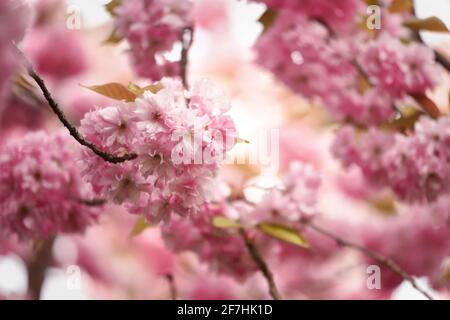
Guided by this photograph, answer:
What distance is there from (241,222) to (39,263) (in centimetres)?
63

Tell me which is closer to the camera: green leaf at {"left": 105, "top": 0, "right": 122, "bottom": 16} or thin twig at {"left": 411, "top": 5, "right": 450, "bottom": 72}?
green leaf at {"left": 105, "top": 0, "right": 122, "bottom": 16}

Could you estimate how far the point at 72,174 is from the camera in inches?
48.4

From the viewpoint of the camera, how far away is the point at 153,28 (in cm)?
124

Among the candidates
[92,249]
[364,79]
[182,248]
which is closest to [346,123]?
[364,79]

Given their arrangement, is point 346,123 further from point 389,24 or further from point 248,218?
point 248,218

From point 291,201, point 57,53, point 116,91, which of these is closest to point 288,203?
point 291,201

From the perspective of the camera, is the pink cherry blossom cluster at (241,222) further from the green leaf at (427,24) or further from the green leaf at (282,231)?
the green leaf at (427,24)

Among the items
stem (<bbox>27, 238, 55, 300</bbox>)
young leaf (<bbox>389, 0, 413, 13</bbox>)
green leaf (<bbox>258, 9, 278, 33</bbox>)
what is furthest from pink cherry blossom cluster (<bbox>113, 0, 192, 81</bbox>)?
stem (<bbox>27, 238, 55, 300</bbox>)

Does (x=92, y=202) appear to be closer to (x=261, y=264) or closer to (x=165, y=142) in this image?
(x=261, y=264)

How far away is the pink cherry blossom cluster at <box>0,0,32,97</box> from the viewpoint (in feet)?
2.53

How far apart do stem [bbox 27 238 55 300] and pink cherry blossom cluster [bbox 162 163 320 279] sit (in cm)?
43

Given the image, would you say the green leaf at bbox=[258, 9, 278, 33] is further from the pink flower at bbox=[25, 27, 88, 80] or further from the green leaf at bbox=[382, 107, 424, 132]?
the pink flower at bbox=[25, 27, 88, 80]

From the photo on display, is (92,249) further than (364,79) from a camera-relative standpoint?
Yes
